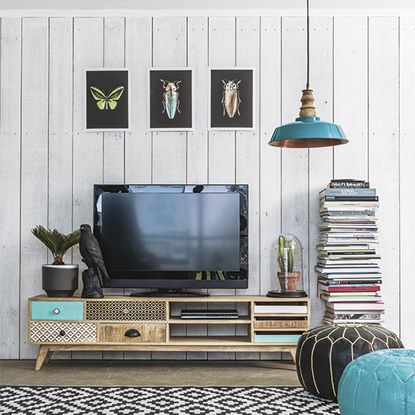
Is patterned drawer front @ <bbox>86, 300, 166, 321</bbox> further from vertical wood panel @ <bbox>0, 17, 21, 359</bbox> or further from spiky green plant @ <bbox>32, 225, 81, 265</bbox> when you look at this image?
vertical wood panel @ <bbox>0, 17, 21, 359</bbox>

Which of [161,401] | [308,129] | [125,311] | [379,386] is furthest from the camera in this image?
[125,311]

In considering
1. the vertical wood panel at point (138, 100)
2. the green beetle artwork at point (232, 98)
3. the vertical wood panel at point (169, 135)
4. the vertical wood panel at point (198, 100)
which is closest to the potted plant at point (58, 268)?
the vertical wood panel at point (138, 100)

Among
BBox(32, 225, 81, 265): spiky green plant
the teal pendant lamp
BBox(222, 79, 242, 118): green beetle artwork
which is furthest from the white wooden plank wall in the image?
the teal pendant lamp

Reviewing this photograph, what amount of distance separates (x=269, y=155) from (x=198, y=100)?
0.65 metres

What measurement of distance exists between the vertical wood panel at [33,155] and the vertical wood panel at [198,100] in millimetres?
1047

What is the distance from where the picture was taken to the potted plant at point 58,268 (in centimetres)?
422

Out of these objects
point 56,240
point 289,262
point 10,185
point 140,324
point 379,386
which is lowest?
point 140,324

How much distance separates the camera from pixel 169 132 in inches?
181

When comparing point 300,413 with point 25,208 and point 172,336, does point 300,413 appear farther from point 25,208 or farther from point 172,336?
point 25,208

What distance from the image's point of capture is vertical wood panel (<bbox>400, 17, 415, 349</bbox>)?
452cm

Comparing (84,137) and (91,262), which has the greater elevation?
Result: (84,137)

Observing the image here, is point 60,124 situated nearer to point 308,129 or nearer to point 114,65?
point 114,65

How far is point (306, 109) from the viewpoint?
10.4 feet

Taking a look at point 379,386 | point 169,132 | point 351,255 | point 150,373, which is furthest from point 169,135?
point 379,386
